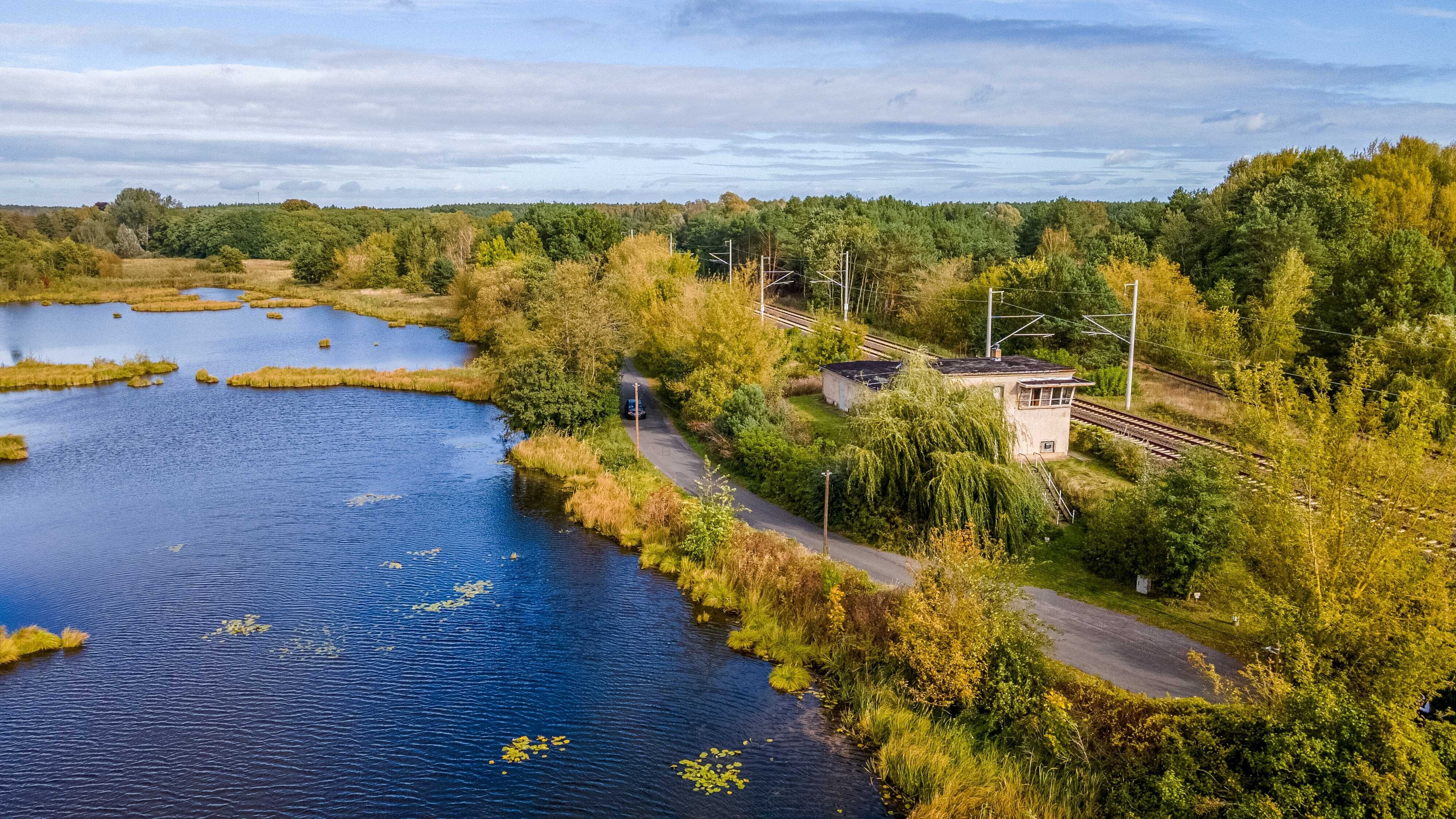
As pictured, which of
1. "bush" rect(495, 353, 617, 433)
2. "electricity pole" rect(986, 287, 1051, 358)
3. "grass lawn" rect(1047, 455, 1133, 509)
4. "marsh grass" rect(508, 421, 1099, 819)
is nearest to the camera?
"marsh grass" rect(508, 421, 1099, 819)

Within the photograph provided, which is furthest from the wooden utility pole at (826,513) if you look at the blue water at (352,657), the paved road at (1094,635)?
the blue water at (352,657)

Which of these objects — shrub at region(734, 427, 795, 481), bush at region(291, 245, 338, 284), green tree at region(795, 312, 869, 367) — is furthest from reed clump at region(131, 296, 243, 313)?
shrub at region(734, 427, 795, 481)

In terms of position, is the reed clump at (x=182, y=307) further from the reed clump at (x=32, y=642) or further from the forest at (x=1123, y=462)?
the reed clump at (x=32, y=642)

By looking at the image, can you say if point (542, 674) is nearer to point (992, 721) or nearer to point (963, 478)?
point (992, 721)

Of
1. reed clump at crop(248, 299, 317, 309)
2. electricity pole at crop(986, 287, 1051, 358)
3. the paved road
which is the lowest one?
the paved road

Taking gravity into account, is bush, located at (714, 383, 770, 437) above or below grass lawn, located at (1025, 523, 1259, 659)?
above

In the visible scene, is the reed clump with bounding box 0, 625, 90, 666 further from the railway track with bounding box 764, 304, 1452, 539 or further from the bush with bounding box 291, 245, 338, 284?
the bush with bounding box 291, 245, 338, 284
